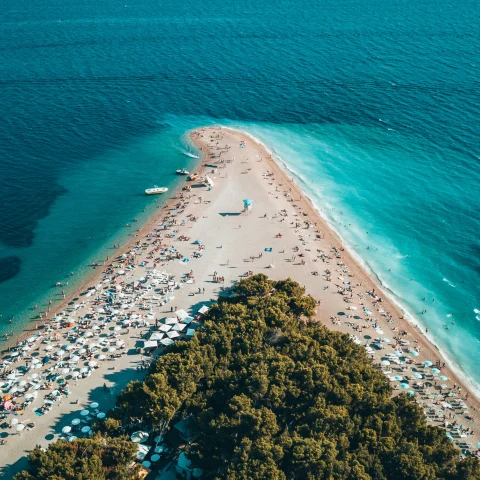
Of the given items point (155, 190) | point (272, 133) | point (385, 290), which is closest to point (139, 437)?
point (385, 290)

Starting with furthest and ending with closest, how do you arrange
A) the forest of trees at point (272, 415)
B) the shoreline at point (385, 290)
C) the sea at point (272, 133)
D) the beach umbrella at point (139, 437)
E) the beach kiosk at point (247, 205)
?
the beach kiosk at point (247, 205), the sea at point (272, 133), the shoreline at point (385, 290), the beach umbrella at point (139, 437), the forest of trees at point (272, 415)

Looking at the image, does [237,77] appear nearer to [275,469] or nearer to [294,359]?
[294,359]

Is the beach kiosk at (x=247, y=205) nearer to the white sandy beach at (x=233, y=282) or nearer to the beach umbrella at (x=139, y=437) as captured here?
the white sandy beach at (x=233, y=282)

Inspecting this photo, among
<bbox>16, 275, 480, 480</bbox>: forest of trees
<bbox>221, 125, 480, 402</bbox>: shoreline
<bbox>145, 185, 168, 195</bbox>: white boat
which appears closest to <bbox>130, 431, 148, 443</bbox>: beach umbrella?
<bbox>16, 275, 480, 480</bbox>: forest of trees

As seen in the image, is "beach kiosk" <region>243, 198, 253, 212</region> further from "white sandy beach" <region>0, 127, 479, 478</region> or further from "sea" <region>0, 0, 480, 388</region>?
"sea" <region>0, 0, 480, 388</region>

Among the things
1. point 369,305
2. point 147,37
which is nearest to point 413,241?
point 369,305

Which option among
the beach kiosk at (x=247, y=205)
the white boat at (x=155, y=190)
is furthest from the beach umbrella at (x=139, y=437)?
the white boat at (x=155, y=190)

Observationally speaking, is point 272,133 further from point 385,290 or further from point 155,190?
point 385,290
